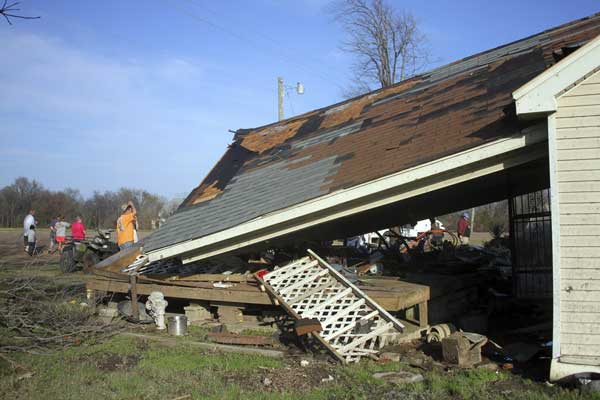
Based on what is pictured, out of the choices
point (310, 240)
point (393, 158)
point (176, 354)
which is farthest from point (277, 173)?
point (176, 354)

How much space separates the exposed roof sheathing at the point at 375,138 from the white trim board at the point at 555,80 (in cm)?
53

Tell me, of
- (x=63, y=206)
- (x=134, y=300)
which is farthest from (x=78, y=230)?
(x=63, y=206)

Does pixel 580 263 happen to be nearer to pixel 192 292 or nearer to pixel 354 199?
pixel 354 199

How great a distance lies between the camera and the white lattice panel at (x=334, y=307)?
7152 millimetres

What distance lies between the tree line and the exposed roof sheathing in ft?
127

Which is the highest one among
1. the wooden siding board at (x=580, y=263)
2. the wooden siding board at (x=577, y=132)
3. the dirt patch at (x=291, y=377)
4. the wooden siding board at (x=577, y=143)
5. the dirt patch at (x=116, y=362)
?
the wooden siding board at (x=577, y=132)

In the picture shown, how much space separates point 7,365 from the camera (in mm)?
6551

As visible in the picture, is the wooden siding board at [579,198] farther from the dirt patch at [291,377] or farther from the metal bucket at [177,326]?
the metal bucket at [177,326]

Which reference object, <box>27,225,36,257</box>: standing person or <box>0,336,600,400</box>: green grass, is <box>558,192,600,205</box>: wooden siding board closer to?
<box>0,336,600,400</box>: green grass

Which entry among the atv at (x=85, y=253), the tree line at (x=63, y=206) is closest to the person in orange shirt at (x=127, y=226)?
the atv at (x=85, y=253)

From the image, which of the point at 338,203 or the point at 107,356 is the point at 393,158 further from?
the point at 107,356

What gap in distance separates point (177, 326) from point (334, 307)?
2.59 m

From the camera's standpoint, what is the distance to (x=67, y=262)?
17125 millimetres

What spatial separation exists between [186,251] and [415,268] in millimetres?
4570
